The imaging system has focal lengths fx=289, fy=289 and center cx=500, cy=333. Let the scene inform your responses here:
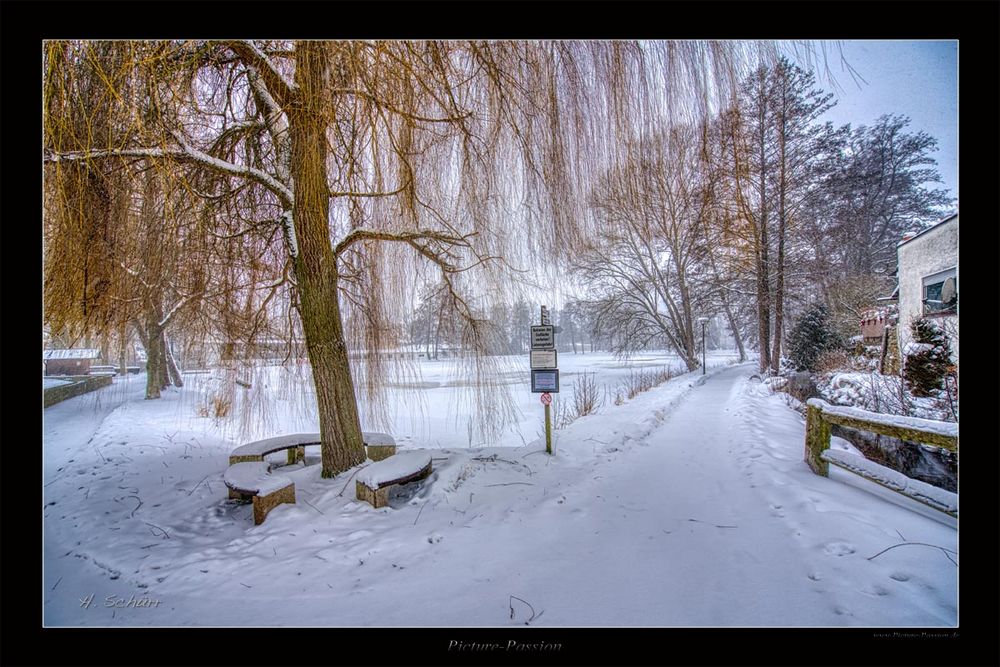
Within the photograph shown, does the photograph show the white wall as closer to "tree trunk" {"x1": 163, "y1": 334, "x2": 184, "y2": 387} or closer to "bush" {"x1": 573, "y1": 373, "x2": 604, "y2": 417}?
"bush" {"x1": 573, "y1": 373, "x2": 604, "y2": 417}

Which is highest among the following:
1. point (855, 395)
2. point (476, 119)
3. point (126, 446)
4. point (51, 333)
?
point (476, 119)

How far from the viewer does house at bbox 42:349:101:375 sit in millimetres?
1409

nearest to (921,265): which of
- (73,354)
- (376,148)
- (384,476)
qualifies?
(376,148)

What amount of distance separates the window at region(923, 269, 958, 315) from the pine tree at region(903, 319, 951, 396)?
107 millimetres

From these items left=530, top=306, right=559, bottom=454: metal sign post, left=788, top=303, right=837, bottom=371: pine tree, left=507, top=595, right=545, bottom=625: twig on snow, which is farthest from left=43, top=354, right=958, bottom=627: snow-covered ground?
left=788, top=303, right=837, bottom=371: pine tree

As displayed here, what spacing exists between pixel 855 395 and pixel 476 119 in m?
3.08

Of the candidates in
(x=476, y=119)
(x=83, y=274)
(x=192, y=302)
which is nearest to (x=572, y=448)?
(x=476, y=119)

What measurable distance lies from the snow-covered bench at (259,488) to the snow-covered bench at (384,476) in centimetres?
39

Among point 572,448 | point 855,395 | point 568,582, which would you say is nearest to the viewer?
point 568,582

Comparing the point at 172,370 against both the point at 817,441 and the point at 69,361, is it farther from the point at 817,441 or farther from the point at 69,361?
the point at 817,441

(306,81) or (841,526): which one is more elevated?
(306,81)

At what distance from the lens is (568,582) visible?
1030 mm

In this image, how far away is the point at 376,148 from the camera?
1379mm

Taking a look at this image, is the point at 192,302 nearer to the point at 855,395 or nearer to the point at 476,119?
the point at 476,119
